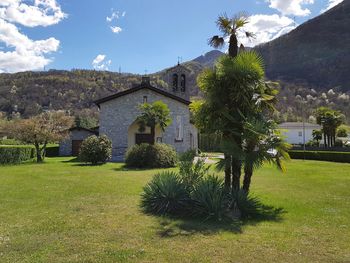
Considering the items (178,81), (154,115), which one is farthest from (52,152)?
(154,115)

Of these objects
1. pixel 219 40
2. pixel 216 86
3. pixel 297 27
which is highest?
pixel 297 27

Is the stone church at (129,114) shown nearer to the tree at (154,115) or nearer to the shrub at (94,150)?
the shrub at (94,150)

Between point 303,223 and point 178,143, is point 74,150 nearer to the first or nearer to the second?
point 178,143

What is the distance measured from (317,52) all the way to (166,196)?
130m

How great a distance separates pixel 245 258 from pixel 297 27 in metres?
156

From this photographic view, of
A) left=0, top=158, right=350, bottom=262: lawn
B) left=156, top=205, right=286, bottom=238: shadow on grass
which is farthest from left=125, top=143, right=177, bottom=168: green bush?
left=156, top=205, right=286, bottom=238: shadow on grass

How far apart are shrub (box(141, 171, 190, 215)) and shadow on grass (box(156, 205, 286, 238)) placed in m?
0.55

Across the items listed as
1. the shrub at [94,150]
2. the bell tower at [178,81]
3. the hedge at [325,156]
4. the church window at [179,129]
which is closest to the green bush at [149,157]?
the shrub at [94,150]

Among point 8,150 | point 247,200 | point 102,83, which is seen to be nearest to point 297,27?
point 102,83

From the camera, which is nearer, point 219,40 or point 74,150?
point 219,40

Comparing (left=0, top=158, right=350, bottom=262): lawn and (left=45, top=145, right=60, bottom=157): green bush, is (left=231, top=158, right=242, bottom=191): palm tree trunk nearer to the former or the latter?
(left=0, top=158, right=350, bottom=262): lawn

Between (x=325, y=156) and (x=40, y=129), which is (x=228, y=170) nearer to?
(x=40, y=129)

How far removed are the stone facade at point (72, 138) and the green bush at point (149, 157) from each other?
47.8ft

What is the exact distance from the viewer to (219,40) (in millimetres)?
11648
